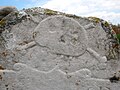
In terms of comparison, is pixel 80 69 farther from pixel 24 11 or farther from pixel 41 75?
pixel 24 11

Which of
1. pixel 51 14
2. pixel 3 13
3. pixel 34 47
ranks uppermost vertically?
pixel 3 13

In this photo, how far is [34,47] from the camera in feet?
15.0

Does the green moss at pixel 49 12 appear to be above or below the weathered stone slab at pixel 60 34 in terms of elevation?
above

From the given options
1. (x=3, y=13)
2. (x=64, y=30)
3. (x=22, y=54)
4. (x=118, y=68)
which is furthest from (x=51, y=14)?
(x=3, y=13)

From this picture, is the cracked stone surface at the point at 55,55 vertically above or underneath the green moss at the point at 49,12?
underneath

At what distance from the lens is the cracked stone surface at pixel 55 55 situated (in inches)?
180

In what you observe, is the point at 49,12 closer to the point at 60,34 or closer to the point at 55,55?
the point at 60,34

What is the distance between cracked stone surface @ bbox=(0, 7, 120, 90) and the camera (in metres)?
4.56

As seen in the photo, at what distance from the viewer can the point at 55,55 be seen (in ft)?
15.0

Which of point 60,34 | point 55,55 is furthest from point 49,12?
point 55,55

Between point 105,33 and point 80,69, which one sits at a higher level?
point 105,33

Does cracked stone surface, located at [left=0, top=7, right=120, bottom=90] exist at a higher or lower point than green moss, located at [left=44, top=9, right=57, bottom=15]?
lower

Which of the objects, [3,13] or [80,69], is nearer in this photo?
[80,69]

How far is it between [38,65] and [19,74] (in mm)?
242
